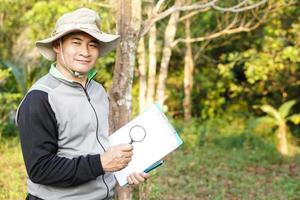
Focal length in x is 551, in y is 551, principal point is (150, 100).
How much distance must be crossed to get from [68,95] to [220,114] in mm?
12288

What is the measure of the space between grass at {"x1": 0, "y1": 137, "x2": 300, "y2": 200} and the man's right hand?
260cm

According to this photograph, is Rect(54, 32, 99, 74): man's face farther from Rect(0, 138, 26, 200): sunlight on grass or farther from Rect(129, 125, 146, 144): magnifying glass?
Rect(0, 138, 26, 200): sunlight on grass

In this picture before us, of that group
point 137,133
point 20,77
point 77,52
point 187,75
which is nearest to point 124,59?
point 137,133

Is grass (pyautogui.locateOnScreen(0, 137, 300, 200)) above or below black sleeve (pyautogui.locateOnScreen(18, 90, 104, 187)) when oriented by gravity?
below

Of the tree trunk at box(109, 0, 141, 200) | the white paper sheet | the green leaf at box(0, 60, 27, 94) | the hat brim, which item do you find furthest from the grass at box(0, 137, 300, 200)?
the hat brim

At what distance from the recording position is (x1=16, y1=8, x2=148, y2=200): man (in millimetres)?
2191

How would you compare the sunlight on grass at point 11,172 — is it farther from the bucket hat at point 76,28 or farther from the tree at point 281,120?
the tree at point 281,120

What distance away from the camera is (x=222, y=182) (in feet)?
26.5

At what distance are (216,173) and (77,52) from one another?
21.6 feet

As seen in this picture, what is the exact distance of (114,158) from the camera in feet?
7.30

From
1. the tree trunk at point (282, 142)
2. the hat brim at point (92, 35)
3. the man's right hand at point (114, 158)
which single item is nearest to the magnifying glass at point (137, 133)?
the man's right hand at point (114, 158)

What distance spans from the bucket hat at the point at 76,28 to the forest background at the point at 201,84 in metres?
1.94

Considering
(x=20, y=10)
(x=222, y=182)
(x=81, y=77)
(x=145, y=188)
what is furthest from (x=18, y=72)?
(x=81, y=77)

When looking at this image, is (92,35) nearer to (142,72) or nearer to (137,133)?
(137,133)
